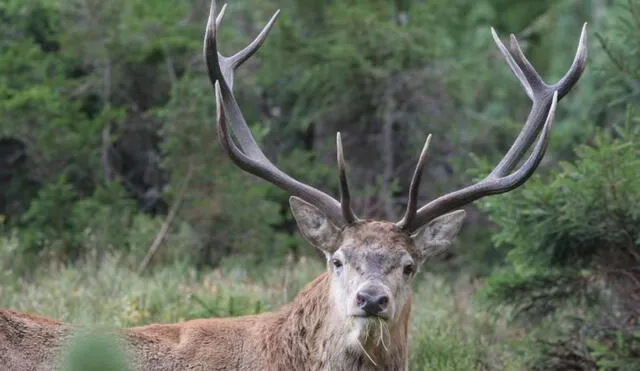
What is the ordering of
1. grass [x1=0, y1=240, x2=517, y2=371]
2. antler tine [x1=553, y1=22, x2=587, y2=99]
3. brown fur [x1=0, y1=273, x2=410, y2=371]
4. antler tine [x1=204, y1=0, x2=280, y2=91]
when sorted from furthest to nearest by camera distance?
grass [x1=0, y1=240, x2=517, y2=371] < antler tine [x1=553, y1=22, x2=587, y2=99] < antler tine [x1=204, y1=0, x2=280, y2=91] < brown fur [x1=0, y1=273, x2=410, y2=371]

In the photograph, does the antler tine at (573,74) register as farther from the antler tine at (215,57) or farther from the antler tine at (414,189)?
the antler tine at (215,57)

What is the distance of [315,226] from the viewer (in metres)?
7.03

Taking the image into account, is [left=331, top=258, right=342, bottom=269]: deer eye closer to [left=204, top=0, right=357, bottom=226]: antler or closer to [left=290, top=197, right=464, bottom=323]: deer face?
[left=290, top=197, right=464, bottom=323]: deer face

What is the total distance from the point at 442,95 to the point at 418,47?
728 mm

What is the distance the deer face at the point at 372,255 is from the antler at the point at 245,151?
0.28 ft

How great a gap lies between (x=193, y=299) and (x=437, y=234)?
9.22ft

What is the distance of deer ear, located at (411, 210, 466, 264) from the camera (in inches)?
278

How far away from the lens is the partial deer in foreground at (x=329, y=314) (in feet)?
21.1

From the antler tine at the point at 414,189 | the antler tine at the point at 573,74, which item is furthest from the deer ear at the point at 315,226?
the antler tine at the point at 573,74

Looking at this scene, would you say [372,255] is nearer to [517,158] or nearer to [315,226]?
[315,226]

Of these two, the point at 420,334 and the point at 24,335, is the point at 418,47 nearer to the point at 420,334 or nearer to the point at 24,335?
the point at 420,334

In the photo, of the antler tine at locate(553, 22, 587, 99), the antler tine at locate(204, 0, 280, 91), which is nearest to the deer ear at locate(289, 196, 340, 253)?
the antler tine at locate(204, 0, 280, 91)

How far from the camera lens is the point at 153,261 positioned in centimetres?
1190

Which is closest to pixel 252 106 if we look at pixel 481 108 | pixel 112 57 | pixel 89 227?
pixel 112 57
